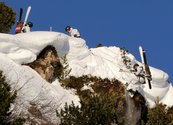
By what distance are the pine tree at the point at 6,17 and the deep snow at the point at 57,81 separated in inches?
374

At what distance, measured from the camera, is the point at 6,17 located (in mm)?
45875

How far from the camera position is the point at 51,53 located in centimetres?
3359

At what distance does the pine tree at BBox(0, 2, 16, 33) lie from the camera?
4522 cm

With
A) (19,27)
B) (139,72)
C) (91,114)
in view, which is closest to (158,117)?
(139,72)

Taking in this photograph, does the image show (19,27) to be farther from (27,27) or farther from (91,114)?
(91,114)

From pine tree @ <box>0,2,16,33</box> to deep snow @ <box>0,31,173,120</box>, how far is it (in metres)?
9.49

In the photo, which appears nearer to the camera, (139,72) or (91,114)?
(91,114)

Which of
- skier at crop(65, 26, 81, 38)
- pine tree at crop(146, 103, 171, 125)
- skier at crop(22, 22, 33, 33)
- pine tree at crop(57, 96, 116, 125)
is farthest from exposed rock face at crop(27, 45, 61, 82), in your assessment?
pine tree at crop(57, 96, 116, 125)

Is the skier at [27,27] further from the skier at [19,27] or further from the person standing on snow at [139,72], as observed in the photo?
the person standing on snow at [139,72]

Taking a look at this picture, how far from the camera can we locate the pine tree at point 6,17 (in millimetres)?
45219

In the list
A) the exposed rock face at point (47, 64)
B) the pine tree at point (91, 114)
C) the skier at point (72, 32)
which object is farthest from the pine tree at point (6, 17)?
the pine tree at point (91, 114)

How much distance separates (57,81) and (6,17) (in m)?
14.4

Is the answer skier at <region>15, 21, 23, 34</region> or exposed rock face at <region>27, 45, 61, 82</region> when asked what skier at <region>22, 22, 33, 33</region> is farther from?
exposed rock face at <region>27, 45, 61, 82</region>

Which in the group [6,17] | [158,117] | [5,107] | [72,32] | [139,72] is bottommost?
[5,107]
